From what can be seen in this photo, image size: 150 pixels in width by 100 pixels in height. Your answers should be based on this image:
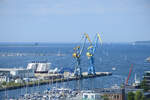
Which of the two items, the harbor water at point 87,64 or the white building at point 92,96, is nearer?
the white building at point 92,96

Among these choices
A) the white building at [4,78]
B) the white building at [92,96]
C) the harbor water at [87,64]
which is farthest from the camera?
the white building at [4,78]

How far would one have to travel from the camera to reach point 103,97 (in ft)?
37.2

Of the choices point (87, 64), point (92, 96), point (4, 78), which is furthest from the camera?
point (87, 64)

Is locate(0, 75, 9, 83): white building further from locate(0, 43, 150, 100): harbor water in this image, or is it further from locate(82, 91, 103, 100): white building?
locate(82, 91, 103, 100): white building

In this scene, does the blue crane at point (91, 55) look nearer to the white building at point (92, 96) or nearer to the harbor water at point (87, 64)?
the harbor water at point (87, 64)

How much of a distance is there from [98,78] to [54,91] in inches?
275

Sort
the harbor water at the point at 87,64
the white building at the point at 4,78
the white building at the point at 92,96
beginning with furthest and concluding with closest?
1. the white building at the point at 4,78
2. the harbor water at the point at 87,64
3. the white building at the point at 92,96

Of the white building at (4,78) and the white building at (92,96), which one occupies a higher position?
the white building at (4,78)

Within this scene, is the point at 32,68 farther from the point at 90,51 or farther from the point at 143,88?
the point at 143,88

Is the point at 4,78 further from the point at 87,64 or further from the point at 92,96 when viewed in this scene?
the point at 87,64

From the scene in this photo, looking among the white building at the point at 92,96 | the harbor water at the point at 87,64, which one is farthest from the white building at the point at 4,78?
the white building at the point at 92,96

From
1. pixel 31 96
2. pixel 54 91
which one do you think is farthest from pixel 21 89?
pixel 31 96

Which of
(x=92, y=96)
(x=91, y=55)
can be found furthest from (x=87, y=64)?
(x=92, y=96)

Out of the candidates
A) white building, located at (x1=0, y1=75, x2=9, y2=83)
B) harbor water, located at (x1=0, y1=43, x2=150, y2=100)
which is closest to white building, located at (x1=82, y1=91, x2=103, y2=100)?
harbor water, located at (x1=0, y1=43, x2=150, y2=100)
